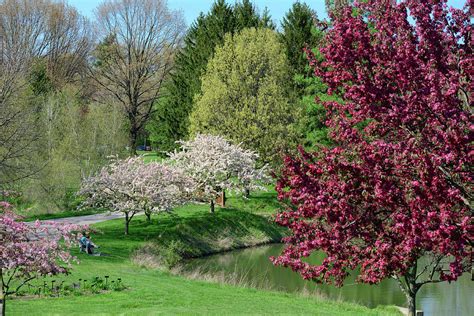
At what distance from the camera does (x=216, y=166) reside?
3834cm

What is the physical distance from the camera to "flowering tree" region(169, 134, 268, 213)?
3800 centimetres

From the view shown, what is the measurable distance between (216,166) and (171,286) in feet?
61.3

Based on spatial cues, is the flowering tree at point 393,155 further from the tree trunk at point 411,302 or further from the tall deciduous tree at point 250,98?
the tall deciduous tree at point 250,98

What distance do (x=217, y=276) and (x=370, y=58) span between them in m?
16.2

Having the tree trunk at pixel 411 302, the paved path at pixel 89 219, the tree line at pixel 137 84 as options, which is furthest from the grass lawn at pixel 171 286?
the tree line at pixel 137 84

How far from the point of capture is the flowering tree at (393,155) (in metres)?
8.98

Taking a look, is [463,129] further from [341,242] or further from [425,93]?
[341,242]

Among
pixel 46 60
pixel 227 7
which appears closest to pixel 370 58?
pixel 227 7

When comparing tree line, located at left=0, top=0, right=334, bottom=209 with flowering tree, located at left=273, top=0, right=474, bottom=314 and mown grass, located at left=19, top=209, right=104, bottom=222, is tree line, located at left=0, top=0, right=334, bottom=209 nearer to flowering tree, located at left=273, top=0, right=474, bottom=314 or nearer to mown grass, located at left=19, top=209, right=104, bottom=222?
mown grass, located at left=19, top=209, right=104, bottom=222

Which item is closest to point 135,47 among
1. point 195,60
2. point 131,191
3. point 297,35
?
point 195,60

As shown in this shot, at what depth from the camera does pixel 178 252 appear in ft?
98.5

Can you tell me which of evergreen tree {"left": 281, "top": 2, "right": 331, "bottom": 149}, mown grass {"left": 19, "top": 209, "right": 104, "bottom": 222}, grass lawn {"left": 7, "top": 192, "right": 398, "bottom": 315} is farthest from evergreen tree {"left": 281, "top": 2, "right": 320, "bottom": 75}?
mown grass {"left": 19, "top": 209, "right": 104, "bottom": 222}

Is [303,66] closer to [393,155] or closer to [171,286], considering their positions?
[171,286]

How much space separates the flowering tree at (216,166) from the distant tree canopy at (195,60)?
11.6 meters
